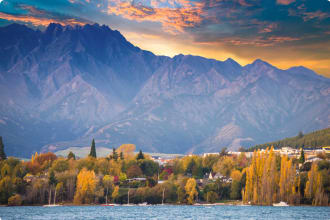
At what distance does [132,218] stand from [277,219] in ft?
91.5

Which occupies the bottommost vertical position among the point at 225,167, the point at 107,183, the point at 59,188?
the point at 59,188

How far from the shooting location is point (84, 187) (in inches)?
5797

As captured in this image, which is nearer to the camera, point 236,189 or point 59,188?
→ point 59,188

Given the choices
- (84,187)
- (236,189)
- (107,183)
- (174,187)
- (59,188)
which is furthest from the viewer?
(174,187)

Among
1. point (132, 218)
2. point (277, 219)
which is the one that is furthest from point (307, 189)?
point (132, 218)

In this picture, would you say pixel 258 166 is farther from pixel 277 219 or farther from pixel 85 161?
pixel 85 161

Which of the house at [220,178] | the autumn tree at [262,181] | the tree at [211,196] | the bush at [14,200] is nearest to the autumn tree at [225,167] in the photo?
the house at [220,178]

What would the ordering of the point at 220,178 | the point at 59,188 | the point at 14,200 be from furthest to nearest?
the point at 220,178
the point at 59,188
the point at 14,200

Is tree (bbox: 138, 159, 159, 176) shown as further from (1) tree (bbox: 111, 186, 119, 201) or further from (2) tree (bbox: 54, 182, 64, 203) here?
(2) tree (bbox: 54, 182, 64, 203)

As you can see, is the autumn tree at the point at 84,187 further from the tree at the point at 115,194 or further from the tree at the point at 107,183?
the tree at the point at 115,194

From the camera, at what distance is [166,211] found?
12456cm

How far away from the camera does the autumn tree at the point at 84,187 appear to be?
482 feet

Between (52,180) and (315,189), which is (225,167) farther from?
(52,180)

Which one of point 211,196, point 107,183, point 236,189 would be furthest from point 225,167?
point 107,183
